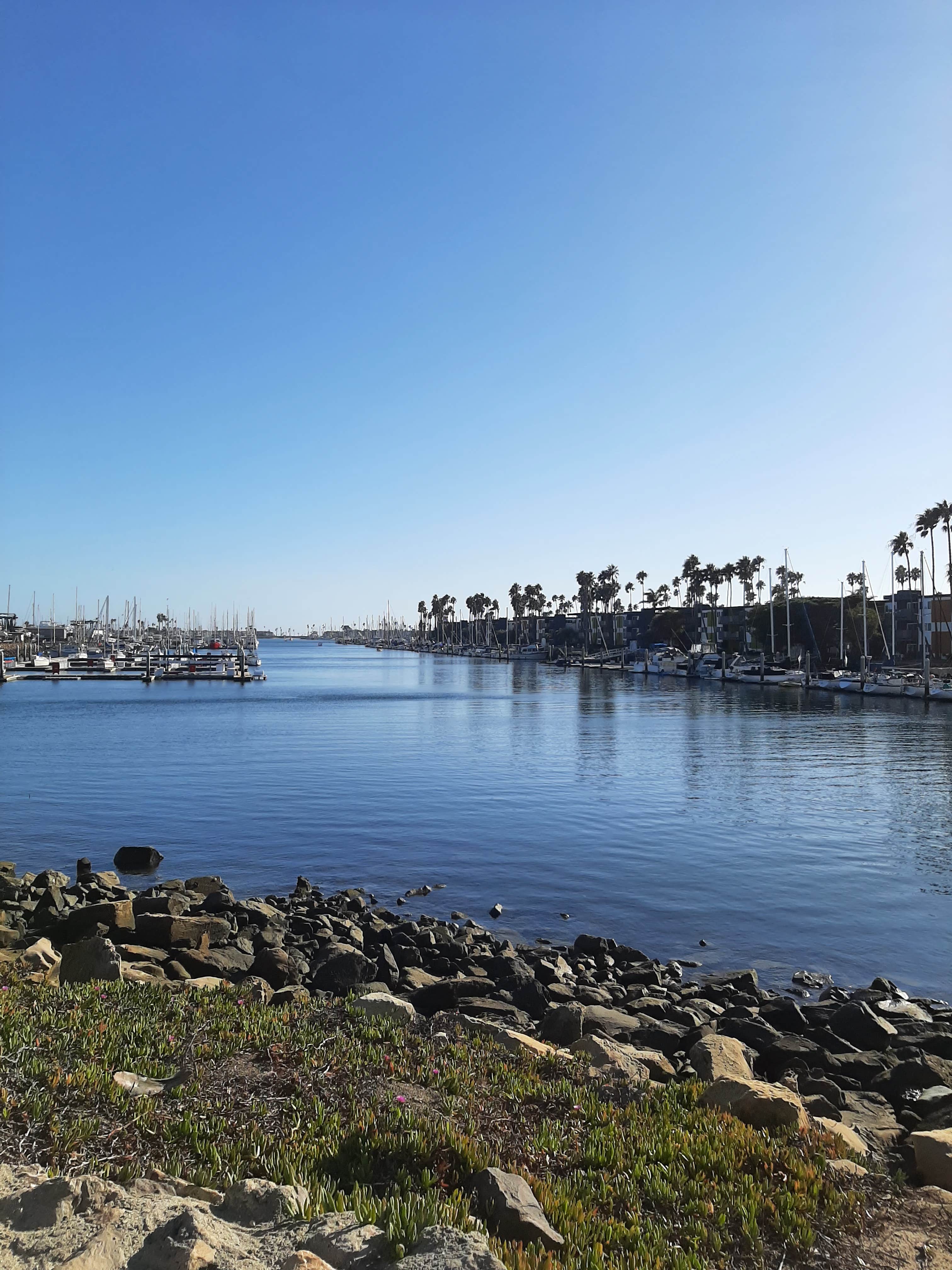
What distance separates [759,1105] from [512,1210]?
3.55m

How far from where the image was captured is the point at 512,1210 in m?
6.18

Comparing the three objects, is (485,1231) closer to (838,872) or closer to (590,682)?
(838,872)

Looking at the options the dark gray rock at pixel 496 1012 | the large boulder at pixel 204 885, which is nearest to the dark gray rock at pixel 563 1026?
the dark gray rock at pixel 496 1012

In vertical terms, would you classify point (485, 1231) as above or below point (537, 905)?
above

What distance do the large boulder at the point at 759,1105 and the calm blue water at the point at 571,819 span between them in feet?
31.4

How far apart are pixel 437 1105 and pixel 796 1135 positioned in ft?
10.8

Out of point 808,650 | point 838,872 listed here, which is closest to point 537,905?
point 838,872

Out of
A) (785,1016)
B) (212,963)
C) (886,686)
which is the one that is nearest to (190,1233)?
(212,963)

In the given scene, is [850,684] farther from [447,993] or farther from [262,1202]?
[262,1202]

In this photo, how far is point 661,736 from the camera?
65688mm

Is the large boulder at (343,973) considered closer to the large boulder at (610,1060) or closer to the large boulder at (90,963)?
the large boulder at (90,963)

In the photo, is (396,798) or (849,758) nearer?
(396,798)

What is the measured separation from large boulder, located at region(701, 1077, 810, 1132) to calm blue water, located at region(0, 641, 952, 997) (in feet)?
31.4

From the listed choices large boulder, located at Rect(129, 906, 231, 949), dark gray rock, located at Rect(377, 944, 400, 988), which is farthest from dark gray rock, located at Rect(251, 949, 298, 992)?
large boulder, located at Rect(129, 906, 231, 949)
